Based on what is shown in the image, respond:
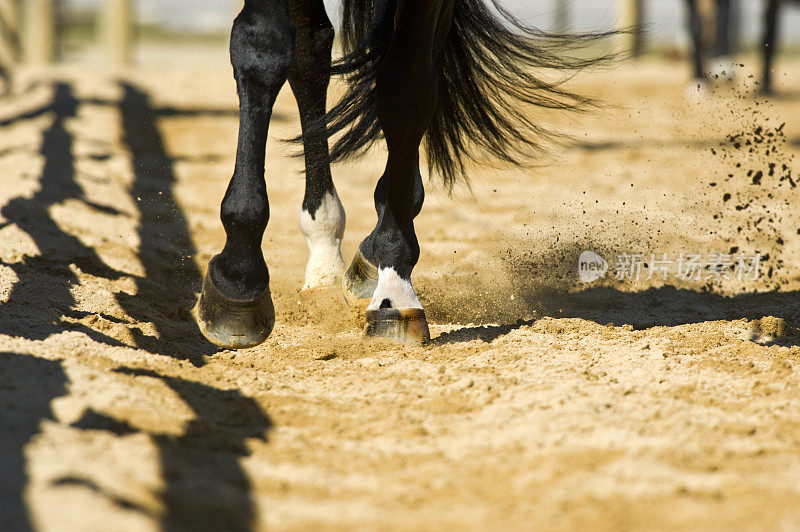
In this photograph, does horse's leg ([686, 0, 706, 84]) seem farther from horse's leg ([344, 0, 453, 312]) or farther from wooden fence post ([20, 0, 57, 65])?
wooden fence post ([20, 0, 57, 65])

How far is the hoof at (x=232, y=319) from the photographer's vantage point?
222 cm

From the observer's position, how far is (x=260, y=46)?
2.16m

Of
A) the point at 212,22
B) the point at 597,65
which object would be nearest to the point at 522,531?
the point at 597,65

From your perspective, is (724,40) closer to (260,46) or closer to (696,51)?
(696,51)

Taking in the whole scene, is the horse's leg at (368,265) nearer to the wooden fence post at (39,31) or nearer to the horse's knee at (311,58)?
the horse's knee at (311,58)

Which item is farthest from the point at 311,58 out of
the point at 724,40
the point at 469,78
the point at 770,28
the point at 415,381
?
the point at 724,40

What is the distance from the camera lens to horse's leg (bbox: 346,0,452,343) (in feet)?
7.76

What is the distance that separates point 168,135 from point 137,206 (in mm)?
2183

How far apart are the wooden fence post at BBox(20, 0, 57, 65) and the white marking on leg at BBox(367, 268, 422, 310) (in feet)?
29.7

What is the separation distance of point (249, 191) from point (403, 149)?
1.85 feet

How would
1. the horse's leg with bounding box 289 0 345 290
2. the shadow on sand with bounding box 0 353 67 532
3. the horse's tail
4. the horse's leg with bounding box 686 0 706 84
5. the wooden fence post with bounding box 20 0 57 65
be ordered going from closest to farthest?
1. the shadow on sand with bounding box 0 353 67 532
2. the horse's tail
3. the horse's leg with bounding box 289 0 345 290
4. the horse's leg with bounding box 686 0 706 84
5. the wooden fence post with bounding box 20 0 57 65

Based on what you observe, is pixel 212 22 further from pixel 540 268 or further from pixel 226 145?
pixel 540 268

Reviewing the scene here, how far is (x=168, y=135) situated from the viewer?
6277 millimetres

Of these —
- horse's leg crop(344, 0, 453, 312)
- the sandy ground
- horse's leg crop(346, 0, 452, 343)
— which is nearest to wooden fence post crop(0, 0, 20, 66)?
the sandy ground
